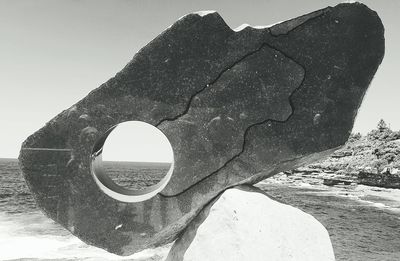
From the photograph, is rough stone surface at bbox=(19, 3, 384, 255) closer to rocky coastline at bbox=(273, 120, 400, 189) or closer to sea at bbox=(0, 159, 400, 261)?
sea at bbox=(0, 159, 400, 261)

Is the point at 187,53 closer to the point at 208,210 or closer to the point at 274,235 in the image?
the point at 208,210

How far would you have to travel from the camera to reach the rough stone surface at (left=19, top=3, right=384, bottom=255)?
3.84m

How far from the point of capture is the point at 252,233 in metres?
3.62

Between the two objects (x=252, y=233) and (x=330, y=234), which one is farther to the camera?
A: (x=330, y=234)

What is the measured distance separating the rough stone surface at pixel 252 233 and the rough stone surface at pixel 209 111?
22 cm

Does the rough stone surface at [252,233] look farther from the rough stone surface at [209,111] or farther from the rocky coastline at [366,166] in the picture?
the rocky coastline at [366,166]

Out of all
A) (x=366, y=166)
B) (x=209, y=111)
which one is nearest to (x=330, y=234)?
(x=209, y=111)

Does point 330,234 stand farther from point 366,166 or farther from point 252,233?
point 366,166

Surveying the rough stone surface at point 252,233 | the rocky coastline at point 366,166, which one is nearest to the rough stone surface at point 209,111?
the rough stone surface at point 252,233

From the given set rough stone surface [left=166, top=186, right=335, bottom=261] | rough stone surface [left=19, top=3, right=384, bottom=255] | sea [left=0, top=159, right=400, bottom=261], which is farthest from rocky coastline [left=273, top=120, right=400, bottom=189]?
rough stone surface [left=166, top=186, right=335, bottom=261]

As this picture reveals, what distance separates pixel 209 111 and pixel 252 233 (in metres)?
1.30

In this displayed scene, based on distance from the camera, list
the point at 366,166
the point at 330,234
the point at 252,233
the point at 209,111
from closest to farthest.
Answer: the point at 252,233 → the point at 209,111 → the point at 330,234 → the point at 366,166

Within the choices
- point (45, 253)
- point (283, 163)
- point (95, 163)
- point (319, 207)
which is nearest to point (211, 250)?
point (283, 163)

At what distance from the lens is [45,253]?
33.2 ft
